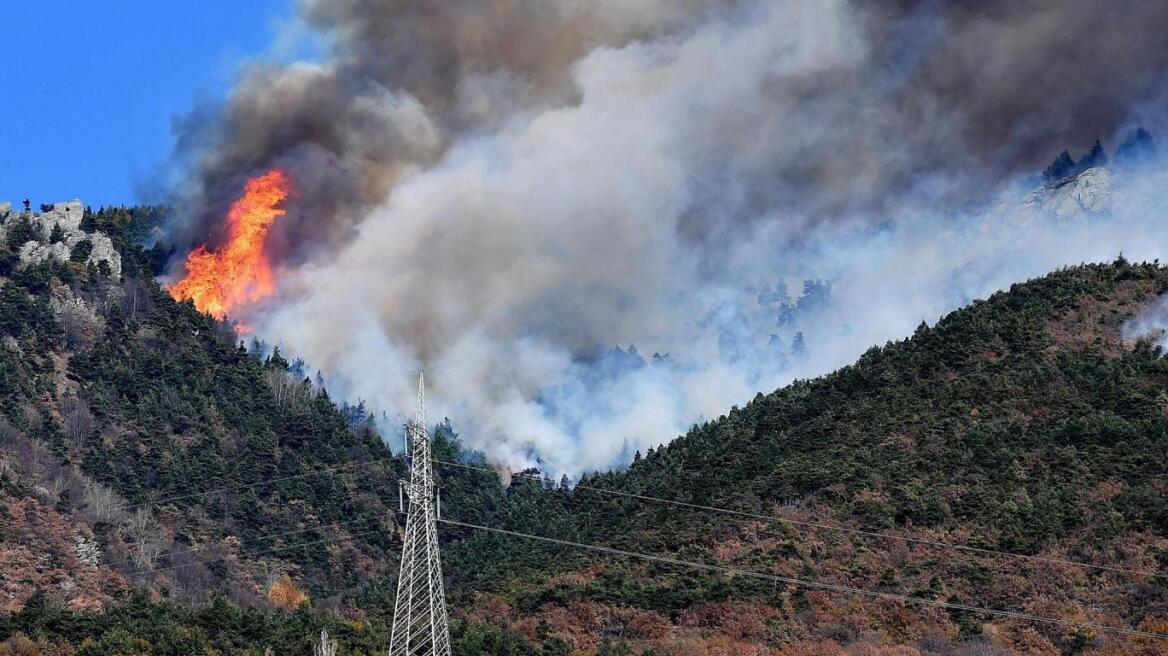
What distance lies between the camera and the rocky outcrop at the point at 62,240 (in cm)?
17025

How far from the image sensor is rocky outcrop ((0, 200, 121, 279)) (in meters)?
170

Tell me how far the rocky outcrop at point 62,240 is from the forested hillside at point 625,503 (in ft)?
7.40

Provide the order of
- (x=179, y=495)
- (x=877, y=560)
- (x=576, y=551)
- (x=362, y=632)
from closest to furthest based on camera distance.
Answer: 1. (x=362, y=632)
2. (x=877, y=560)
3. (x=576, y=551)
4. (x=179, y=495)

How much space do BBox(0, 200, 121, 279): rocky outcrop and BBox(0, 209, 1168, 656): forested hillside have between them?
226 centimetres

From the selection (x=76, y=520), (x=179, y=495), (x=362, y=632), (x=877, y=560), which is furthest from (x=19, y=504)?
(x=877, y=560)

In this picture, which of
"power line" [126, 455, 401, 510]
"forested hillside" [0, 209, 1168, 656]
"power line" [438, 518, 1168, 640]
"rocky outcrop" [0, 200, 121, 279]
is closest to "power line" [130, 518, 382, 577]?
"forested hillside" [0, 209, 1168, 656]

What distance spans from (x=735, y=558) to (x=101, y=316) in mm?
84444

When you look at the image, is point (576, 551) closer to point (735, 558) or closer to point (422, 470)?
point (735, 558)

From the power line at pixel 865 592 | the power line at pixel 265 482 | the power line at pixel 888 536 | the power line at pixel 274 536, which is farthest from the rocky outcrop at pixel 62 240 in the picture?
the power line at pixel 865 592

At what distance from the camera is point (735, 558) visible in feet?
343

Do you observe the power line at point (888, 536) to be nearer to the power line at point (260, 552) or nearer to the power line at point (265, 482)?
the power line at point (260, 552)

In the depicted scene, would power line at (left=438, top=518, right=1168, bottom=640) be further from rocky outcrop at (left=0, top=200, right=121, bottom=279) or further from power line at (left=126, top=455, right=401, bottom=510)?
rocky outcrop at (left=0, top=200, right=121, bottom=279)

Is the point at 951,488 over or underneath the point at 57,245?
underneath

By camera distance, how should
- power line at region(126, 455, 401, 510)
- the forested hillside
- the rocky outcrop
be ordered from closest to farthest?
the forested hillside
power line at region(126, 455, 401, 510)
the rocky outcrop
